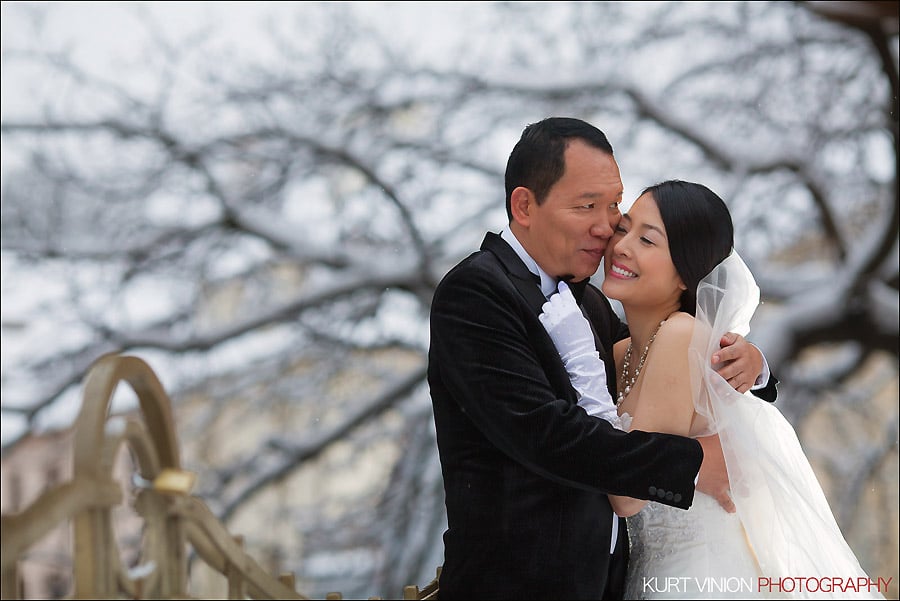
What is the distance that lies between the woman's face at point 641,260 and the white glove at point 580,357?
0.19m

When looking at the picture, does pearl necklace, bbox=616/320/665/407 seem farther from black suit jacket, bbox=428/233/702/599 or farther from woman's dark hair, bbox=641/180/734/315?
black suit jacket, bbox=428/233/702/599

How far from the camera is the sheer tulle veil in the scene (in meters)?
2.09

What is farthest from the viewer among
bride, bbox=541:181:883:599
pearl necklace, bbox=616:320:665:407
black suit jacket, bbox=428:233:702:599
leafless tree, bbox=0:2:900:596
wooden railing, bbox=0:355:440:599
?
leafless tree, bbox=0:2:900:596

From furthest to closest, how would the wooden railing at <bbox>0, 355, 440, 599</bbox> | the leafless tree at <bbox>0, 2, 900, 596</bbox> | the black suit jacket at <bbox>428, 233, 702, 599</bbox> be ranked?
the leafless tree at <bbox>0, 2, 900, 596</bbox> < the black suit jacket at <bbox>428, 233, 702, 599</bbox> < the wooden railing at <bbox>0, 355, 440, 599</bbox>

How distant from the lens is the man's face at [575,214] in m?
2.07

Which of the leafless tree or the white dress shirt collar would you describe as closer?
the white dress shirt collar

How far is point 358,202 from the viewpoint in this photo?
16.7ft

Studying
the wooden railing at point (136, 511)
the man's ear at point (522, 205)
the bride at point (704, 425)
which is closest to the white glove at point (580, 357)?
the bride at point (704, 425)

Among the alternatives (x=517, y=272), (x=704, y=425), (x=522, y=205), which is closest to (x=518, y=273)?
(x=517, y=272)

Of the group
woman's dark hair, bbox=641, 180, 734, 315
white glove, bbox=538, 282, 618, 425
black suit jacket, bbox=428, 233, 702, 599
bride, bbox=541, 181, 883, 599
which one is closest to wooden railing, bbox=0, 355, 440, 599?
black suit jacket, bbox=428, 233, 702, 599

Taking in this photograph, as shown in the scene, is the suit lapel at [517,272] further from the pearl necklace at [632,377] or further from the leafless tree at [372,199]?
the leafless tree at [372,199]

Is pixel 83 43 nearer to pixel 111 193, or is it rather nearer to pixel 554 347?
pixel 111 193

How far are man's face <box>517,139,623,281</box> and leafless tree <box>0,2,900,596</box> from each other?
303 centimetres

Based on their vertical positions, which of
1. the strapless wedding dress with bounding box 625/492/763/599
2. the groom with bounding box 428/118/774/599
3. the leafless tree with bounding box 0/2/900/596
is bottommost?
the strapless wedding dress with bounding box 625/492/763/599
